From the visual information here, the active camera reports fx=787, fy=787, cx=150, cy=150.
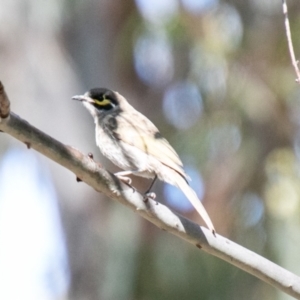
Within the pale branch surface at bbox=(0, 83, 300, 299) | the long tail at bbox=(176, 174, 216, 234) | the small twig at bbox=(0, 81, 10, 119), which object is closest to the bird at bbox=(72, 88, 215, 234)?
the long tail at bbox=(176, 174, 216, 234)

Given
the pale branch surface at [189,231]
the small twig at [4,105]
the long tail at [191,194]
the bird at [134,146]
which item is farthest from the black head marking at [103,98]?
the small twig at [4,105]

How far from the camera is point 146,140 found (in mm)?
4312

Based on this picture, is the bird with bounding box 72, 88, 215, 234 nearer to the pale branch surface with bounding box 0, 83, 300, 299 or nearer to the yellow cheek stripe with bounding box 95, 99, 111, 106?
the yellow cheek stripe with bounding box 95, 99, 111, 106

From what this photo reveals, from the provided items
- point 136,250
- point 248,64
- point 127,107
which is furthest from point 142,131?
point 136,250

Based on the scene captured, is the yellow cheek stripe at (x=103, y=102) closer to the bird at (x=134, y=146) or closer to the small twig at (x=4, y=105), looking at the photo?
the bird at (x=134, y=146)

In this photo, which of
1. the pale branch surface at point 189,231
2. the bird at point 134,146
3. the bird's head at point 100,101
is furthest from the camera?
the bird's head at point 100,101

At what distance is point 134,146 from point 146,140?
0.31 feet

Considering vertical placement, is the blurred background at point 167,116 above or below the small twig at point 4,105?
below

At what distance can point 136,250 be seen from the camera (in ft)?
26.4

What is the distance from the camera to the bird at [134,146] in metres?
4.02

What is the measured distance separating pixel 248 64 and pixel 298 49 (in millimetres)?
1034

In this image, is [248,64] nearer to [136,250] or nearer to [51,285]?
[136,250]

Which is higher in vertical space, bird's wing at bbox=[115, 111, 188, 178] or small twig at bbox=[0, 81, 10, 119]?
small twig at bbox=[0, 81, 10, 119]

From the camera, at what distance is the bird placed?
13.2 ft
